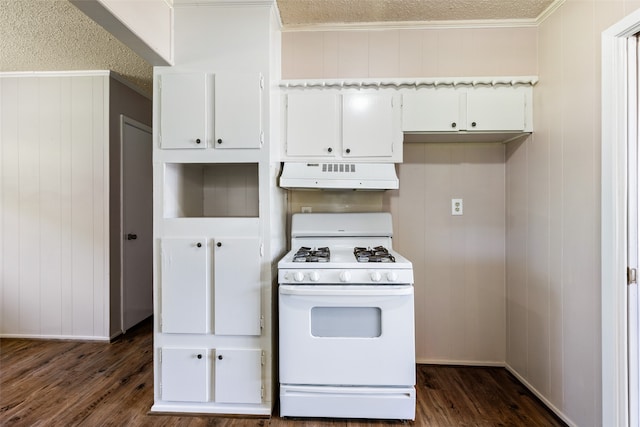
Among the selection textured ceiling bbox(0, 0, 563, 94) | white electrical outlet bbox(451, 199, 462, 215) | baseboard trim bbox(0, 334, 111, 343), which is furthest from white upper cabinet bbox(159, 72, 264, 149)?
baseboard trim bbox(0, 334, 111, 343)

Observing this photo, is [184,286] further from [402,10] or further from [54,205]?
[402,10]

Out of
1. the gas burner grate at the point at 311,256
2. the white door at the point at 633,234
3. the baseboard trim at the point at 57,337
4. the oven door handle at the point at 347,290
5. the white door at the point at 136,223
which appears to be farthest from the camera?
the white door at the point at 136,223

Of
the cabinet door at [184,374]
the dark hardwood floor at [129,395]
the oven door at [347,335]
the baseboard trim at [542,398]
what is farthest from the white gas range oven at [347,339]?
the baseboard trim at [542,398]

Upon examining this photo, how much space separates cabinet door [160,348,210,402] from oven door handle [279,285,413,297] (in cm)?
65

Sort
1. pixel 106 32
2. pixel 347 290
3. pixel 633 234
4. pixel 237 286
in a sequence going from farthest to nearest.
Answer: pixel 106 32, pixel 237 286, pixel 347 290, pixel 633 234

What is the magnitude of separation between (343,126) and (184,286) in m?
1.39

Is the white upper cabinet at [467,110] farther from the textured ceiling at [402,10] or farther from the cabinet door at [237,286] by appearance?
the cabinet door at [237,286]

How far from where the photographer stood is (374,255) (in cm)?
182

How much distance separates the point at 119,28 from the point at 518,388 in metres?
3.06

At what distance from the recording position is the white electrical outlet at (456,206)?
7.44 ft

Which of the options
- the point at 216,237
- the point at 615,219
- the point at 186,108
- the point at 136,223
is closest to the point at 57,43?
the point at 186,108

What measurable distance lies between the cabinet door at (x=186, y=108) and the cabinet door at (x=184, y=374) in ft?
3.95

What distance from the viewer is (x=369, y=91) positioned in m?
2.01

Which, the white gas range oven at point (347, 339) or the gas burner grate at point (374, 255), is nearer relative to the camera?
the white gas range oven at point (347, 339)
